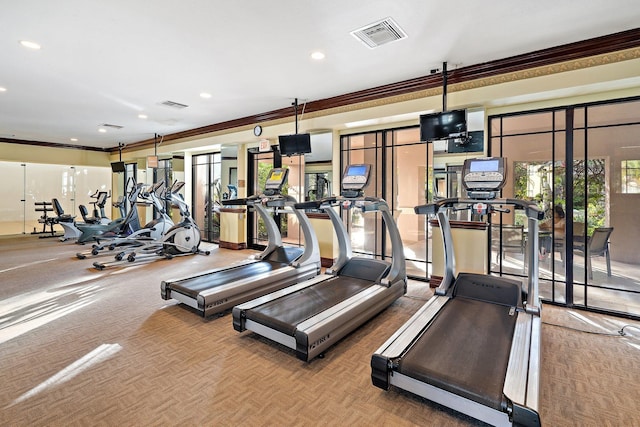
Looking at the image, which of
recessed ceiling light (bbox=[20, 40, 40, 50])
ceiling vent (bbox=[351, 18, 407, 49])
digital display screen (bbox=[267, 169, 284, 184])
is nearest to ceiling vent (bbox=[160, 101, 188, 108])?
recessed ceiling light (bbox=[20, 40, 40, 50])

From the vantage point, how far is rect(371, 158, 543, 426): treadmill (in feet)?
5.98

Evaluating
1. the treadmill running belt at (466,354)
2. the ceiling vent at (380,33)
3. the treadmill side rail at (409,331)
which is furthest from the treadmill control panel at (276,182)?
the treadmill running belt at (466,354)

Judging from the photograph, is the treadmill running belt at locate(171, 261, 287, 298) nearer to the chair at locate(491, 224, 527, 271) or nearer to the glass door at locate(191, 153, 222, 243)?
the chair at locate(491, 224, 527, 271)

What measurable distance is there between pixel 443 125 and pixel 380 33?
59.5 inches

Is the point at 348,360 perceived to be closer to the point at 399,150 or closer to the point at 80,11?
the point at 80,11

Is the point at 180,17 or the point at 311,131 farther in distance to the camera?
the point at 311,131

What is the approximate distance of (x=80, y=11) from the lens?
284 centimetres

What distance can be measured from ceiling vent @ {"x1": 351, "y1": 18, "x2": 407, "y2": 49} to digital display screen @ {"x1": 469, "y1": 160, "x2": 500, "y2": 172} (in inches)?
56.7

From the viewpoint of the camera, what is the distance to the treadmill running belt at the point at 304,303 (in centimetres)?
276

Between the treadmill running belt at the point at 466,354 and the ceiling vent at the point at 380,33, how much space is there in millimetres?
2645

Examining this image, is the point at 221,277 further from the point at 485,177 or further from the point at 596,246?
the point at 596,246

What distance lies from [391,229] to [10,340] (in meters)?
3.84

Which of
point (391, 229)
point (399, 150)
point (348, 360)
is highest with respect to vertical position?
point (399, 150)

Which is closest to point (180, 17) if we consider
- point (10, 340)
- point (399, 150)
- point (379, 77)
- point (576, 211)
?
point (379, 77)
